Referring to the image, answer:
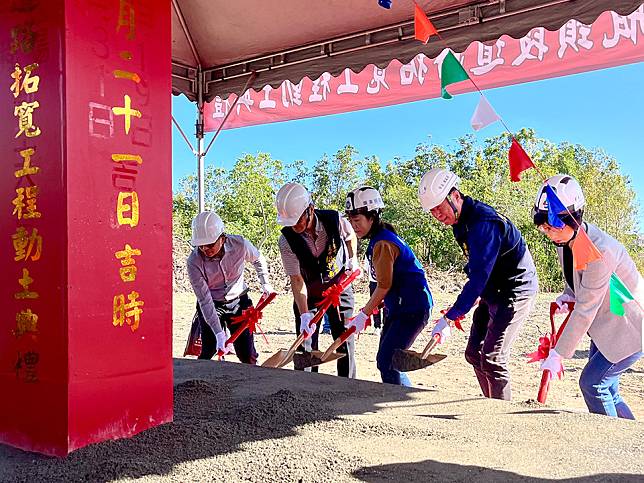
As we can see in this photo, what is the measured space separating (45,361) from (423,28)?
2235 mm

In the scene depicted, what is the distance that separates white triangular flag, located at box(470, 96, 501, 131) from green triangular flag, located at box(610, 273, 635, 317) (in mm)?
1010

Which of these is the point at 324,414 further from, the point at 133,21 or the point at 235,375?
the point at 133,21

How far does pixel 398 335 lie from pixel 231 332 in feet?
4.19

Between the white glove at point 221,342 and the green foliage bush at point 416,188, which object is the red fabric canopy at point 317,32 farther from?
the green foliage bush at point 416,188

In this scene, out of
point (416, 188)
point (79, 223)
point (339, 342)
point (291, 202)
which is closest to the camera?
point (79, 223)

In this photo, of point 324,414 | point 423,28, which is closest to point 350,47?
point 423,28

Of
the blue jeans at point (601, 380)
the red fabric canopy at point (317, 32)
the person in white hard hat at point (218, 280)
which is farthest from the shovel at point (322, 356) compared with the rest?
the red fabric canopy at point (317, 32)

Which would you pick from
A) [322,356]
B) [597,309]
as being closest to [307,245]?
[322,356]

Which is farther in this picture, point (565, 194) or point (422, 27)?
point (422, 27)

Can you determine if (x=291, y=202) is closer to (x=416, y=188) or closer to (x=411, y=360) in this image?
(x=411, y=360)

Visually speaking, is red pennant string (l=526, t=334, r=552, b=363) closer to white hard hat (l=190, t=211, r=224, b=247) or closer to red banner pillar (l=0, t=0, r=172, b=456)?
red banner pillar (l=0, t=0, r=172, b=456)

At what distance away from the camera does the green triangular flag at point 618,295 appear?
239cm

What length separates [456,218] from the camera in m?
2.99

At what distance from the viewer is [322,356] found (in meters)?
3.37
